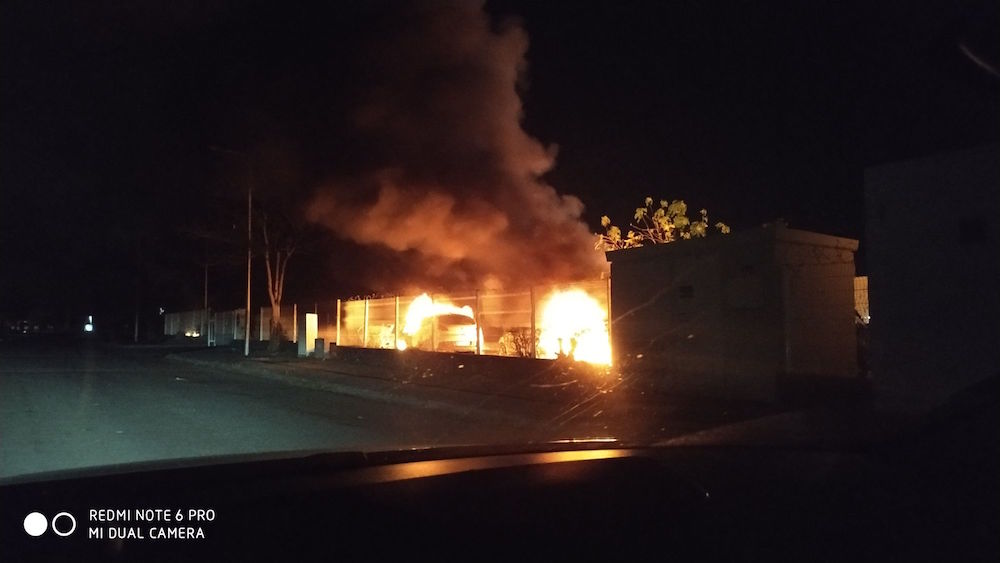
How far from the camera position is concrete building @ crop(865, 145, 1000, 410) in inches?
349

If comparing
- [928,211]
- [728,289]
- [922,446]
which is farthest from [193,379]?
[922,446]

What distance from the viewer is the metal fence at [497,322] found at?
632 inches

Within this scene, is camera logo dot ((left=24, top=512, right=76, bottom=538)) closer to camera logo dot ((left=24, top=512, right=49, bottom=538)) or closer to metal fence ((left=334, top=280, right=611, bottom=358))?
camera logo dot ((left=24, top=512, right=49, bottom=538))

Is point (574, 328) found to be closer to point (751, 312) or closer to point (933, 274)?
point (751, 312)

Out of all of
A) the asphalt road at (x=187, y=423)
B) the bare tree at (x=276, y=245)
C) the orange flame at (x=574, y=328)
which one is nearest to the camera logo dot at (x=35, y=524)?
the asphalt road at (x=187, y=423)

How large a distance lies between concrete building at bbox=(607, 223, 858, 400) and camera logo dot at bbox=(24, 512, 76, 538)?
9.75 meters

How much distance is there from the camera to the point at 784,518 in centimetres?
344

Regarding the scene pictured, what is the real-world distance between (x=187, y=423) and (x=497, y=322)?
960cm

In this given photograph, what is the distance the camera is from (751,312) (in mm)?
11719

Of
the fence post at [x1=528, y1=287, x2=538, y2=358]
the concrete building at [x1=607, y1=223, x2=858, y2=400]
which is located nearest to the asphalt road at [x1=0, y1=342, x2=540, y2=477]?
the concrete building at [x1=607, y1=223, x2=858, y2=400]

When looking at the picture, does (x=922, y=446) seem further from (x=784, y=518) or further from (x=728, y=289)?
(x=728, y=289)

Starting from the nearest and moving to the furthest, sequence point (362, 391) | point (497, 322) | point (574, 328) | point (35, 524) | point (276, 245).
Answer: point (35, 524), point (362, 391), point (574, 328), point (497, 322), point (276, 245)

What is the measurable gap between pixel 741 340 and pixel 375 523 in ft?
33.0

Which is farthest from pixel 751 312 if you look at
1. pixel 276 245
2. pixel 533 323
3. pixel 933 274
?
pixel 276 245
